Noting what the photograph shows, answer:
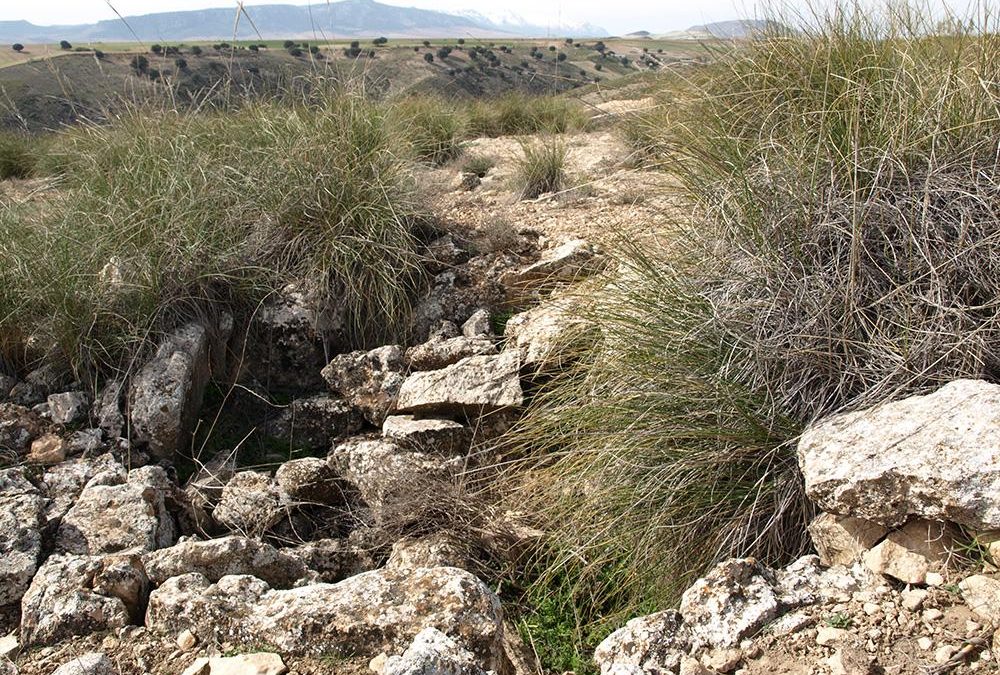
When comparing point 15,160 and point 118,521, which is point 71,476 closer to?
point 118,521

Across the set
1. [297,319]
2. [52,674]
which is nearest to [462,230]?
[297,319]

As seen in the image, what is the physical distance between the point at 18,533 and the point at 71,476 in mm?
565

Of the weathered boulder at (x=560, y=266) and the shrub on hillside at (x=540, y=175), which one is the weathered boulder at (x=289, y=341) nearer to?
the weathered boulder at (x=560, y=266)

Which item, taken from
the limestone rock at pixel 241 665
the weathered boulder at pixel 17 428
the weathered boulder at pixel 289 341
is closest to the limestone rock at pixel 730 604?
the limestone rock at pixel 241 665

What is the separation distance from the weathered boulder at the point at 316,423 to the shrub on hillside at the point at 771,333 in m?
1.14

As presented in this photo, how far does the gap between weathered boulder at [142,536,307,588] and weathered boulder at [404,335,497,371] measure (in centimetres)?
137

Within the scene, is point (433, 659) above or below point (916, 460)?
below

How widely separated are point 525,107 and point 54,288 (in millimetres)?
Result: 6897

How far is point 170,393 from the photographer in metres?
3.68

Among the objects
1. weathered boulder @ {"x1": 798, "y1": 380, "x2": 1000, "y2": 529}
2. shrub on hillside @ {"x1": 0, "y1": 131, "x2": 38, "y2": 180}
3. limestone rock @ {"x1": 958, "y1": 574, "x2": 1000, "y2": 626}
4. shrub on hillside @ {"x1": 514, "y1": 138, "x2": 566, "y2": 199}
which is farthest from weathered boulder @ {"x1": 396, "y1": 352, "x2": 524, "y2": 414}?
shrub on hillside @ {"x1": 0, "y1": 131, "x2": 38, "y2": 180}

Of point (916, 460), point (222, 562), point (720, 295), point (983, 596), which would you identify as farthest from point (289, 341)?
point (983, 596)

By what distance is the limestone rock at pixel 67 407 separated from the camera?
3656 millimetres

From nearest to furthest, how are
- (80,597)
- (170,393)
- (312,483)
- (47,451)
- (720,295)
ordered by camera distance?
1. (80,597)
2. (720,295)
3. (312,483)
4. (47,451)
5. (170,393)

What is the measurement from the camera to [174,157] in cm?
449
